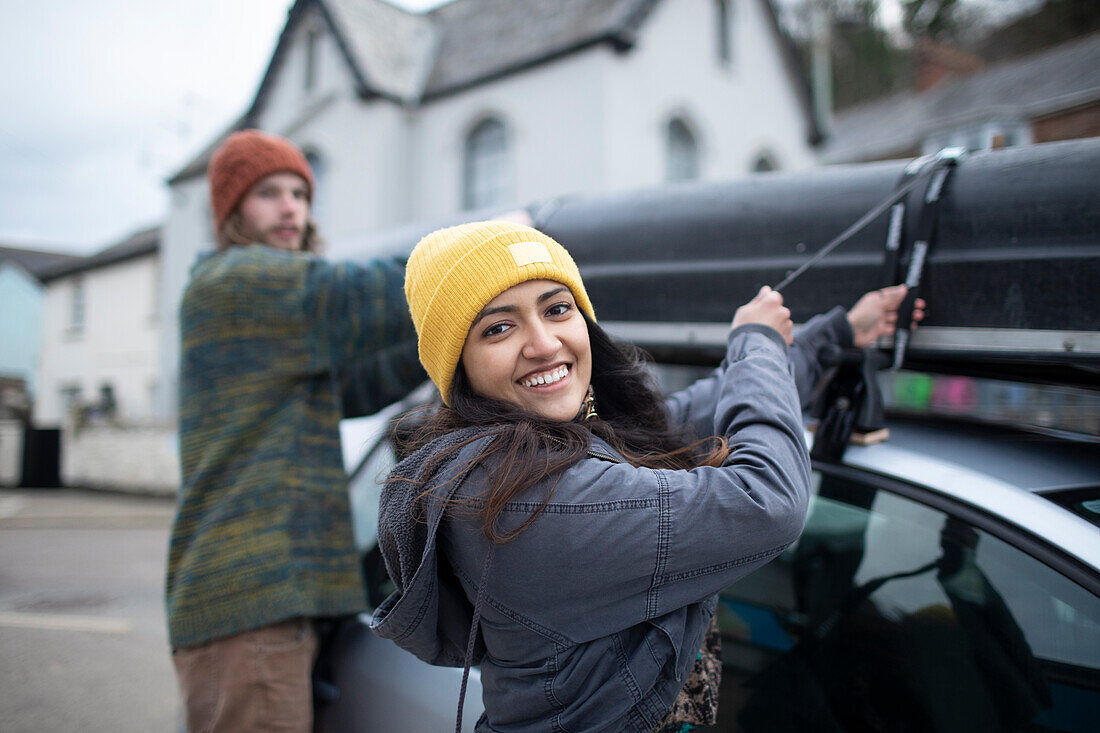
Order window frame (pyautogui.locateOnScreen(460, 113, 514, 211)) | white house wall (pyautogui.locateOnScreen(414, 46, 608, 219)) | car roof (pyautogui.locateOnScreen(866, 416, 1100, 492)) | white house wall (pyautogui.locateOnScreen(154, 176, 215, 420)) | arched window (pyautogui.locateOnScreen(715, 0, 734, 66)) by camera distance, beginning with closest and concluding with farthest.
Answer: car roof (pyautogui.locateOnScreen(866, 416, 1100, 492)) < white house wall (pyautogui.locateOnScreen(414, 46, 608, 219)) < window frame (pyautogui.locateOnScreen(460, 113, 514, 211)) < arched window (pyautogui.locateOnScreen(715, 0, 734, 66)) < white house wall (pyautogui.locateOnScreen(154, 176, 215, 420))

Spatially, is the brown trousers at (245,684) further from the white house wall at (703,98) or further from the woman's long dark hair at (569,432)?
the white house wall at (703,98)

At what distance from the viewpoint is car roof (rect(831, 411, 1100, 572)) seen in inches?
48.5

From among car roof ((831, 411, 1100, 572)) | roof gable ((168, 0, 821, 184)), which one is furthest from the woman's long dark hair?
roof gable ((168, 0, 821, 184))

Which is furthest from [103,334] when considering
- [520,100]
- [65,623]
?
[65,623]

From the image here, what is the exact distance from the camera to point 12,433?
1417 cm

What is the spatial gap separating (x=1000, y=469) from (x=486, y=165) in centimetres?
1082

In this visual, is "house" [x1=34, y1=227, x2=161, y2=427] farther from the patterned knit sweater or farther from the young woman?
the young woman

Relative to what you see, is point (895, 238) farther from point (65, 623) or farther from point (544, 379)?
point (65, 623)

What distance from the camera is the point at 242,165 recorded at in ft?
6.98

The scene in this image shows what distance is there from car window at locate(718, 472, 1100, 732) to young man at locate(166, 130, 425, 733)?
3.48ft

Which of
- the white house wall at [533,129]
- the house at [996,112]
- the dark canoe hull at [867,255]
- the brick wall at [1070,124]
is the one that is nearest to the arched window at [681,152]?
the white house wall at [533,129]

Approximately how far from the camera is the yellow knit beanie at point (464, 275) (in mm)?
1238

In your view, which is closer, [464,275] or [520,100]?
[464,275]

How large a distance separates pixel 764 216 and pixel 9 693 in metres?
4.56
